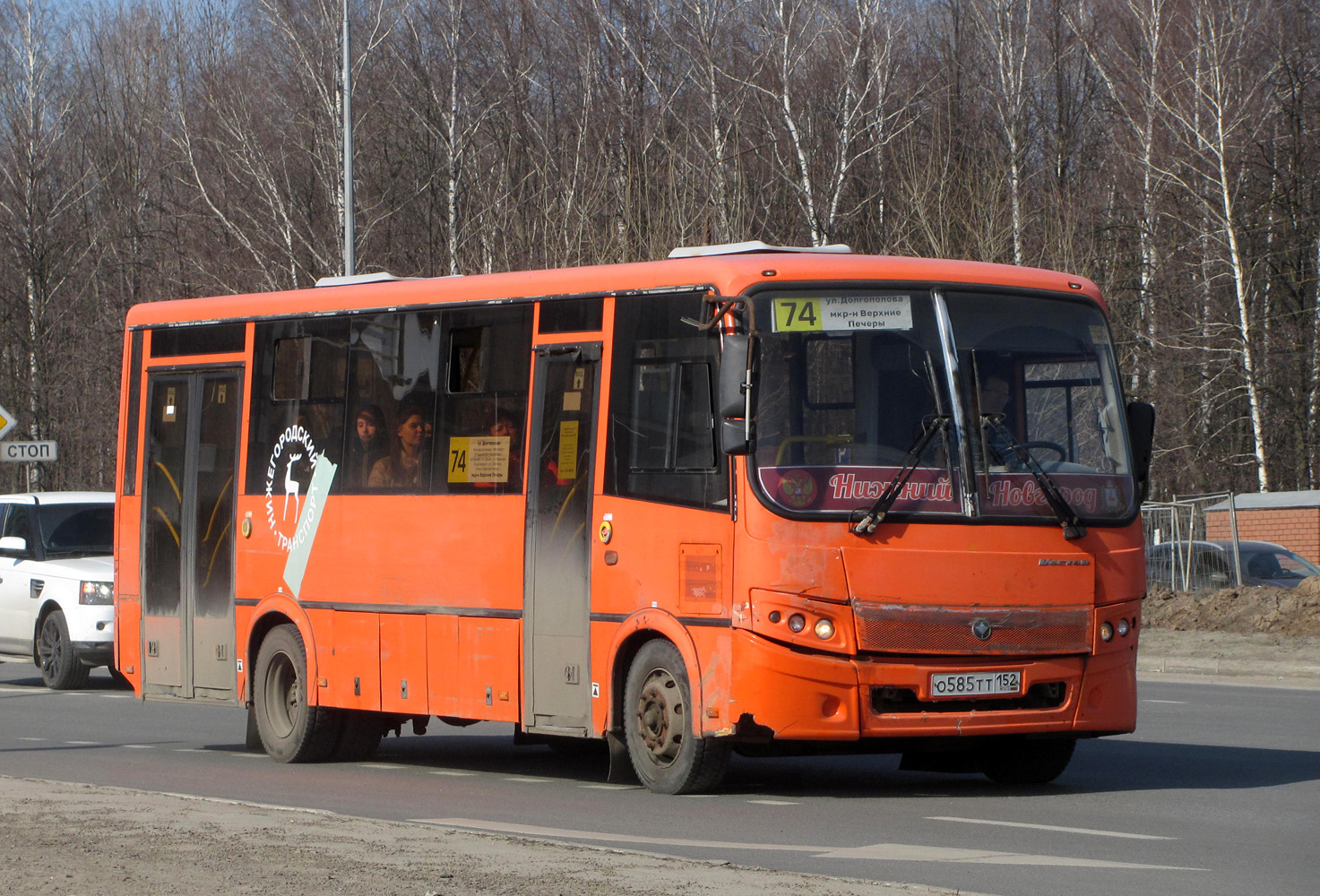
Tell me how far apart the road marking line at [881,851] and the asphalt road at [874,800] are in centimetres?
2

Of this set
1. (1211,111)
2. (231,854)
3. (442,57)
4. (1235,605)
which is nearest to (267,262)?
(442,57)

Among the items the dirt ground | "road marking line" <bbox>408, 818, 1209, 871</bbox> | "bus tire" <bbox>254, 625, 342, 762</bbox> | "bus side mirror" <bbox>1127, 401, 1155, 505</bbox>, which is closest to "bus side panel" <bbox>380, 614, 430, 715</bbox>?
"bus tire" <bbox>254, 625, 342, 762</bbox>

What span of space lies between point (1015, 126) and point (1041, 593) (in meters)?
32.7

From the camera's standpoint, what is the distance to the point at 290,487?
46.1 feet

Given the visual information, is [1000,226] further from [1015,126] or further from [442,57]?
[442,57]

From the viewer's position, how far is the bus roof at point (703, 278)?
1106 centimetres

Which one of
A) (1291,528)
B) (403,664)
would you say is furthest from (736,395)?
(1291,528)

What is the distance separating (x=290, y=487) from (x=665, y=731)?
13.2 feet

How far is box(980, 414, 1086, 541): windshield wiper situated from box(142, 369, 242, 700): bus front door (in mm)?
5897

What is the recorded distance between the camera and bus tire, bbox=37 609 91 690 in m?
21.5

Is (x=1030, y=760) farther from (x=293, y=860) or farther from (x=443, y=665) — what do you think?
(x=293, y=860)

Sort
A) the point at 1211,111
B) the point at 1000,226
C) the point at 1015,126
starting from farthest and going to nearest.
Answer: the point at 1015,126, the point at 1211,111, the point at 1000,226

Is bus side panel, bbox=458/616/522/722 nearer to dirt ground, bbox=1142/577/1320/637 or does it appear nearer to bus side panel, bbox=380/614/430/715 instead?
bus side panel, bbox=380/614/430/715

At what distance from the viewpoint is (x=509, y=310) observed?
40.9ft
